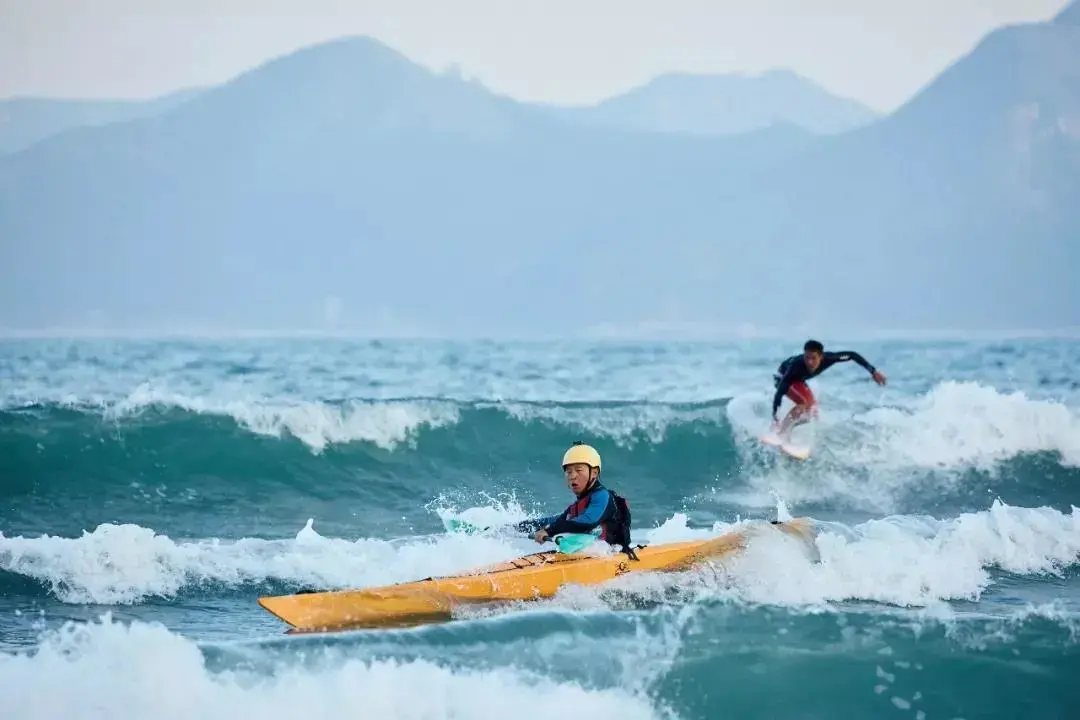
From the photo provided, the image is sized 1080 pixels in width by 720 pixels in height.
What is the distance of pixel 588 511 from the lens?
618cm

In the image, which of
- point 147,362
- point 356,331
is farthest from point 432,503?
point 356,331

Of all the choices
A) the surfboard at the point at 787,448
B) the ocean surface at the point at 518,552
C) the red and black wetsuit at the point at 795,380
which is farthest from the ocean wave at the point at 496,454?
the red and black wetsuit at the point at 795,380

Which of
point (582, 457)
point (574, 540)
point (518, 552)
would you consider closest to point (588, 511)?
point (574, 540)

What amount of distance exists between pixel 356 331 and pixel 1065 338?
18.4 metres

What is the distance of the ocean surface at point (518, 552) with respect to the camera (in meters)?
5.13

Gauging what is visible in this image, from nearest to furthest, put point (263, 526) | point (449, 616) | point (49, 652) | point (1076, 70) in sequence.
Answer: point (49, 652), point (449, 616), point (263, 526), point (1076, 70)

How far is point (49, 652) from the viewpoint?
5.11 metres

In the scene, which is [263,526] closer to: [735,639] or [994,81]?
[735,639]

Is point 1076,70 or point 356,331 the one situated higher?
point 1076,70

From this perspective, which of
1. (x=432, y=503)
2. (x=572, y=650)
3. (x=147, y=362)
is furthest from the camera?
(x=147, y=362)

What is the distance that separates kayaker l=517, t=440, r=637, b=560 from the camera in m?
6.16

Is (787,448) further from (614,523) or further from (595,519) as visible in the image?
(595,519)

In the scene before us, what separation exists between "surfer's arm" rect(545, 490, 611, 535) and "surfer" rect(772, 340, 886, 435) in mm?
4116

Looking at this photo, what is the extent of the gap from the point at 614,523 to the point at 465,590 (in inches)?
37.4
